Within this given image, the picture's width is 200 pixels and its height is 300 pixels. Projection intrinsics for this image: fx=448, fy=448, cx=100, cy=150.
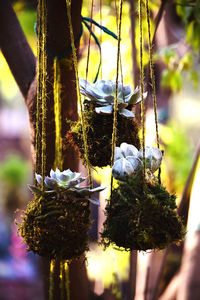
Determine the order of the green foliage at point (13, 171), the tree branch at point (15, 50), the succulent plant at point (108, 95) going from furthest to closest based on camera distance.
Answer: the green foliage at point (13, 171) → the tree branch at point (15, 50) → the succulent plant at point (108, 95)

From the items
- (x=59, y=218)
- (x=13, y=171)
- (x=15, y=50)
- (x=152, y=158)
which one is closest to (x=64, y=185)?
(x=59, y=218)

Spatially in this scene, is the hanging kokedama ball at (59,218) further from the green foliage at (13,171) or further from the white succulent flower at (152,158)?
the green foliage at (13,171)

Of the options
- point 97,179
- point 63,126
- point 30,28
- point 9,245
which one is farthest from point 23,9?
point 9,245

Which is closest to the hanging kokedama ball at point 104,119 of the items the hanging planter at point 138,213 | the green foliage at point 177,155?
the hanging planter at point 138,213

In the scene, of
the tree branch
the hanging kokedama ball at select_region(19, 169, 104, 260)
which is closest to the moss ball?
the hanging kokedama ball at select_region(19, 169, 104, 260)

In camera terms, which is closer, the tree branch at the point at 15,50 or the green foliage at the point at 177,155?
the tree branch at the point at 15,50

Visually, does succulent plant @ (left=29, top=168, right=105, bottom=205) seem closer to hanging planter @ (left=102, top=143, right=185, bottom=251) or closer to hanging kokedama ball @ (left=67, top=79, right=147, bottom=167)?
hanging planter @ (left=102, top=143, right=185, bottom=251)

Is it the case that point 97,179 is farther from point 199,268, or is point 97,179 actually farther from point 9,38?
point 9,38
